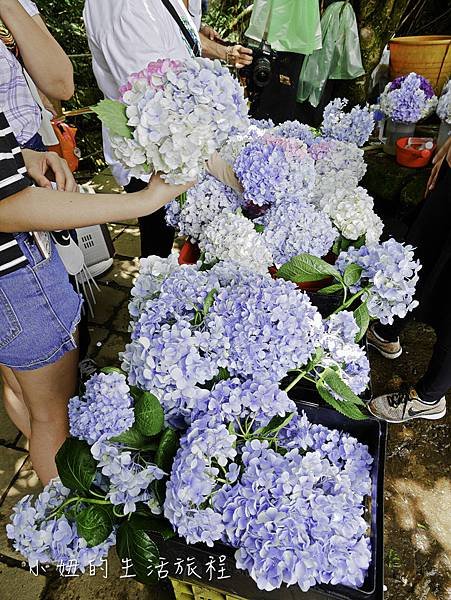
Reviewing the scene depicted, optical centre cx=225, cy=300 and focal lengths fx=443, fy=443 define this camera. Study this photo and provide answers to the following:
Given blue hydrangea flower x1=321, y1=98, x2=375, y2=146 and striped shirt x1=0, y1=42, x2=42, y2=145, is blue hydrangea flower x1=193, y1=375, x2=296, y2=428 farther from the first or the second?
blue hydrangea flower x1=321, y1=98, x2=375, y2=146

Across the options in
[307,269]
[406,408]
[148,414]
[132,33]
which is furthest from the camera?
[406,408]

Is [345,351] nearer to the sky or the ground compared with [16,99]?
nearer to the ground

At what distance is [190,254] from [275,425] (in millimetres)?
925

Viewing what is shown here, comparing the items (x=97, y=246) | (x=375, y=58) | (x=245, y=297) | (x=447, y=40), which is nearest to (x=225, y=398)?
(x=245, y=297)

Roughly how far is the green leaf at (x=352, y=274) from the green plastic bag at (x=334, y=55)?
3.73 meters

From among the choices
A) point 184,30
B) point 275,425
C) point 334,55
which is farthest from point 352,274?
point 334,55

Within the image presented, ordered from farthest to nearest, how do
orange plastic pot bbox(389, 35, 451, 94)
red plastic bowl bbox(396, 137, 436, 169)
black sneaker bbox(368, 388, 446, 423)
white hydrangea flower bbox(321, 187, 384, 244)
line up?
orange plastic pot bbox(389, 35, 451, 94), red plastic bowl bbox(396, 137, 436, 169), black sneaker bbox(368, 388, 446, 423), white hydrangea flower bbox(321, 187, 384, 244)

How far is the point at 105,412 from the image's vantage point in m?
0.90

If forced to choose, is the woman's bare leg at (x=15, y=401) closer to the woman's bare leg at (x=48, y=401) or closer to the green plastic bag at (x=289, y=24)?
the woman's bare leg at (x=48, y=401)

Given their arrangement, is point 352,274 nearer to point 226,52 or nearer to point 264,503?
point 264,503

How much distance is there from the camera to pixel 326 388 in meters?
1.10

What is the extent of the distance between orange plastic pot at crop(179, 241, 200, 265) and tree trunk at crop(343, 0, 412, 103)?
11.8 feet

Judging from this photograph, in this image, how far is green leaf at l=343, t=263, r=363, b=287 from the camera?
125 cm

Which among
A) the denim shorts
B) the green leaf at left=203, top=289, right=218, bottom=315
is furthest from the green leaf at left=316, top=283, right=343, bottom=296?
the denim shorts
